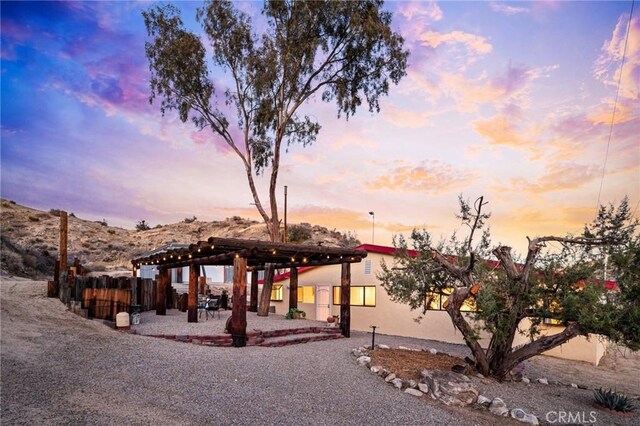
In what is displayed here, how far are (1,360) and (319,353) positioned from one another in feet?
24.8

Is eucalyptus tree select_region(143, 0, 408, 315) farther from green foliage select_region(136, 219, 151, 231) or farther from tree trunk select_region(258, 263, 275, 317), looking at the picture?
green foliage select_region(136, 219, 151, 231)

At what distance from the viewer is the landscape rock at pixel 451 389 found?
8023mm

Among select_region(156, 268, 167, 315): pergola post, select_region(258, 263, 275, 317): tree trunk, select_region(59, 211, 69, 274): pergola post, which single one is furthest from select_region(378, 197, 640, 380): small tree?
select_region(59, 211, 69, 274): pergola post

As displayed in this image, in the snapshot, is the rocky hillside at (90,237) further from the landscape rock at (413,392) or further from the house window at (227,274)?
the landscape rock at (413,392)

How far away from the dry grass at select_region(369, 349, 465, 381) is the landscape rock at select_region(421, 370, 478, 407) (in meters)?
0.66

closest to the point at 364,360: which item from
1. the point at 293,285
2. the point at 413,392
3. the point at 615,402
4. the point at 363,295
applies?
the point at 413,392

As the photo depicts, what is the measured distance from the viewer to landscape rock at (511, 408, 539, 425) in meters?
7.37

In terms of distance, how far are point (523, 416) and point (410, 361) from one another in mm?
3766

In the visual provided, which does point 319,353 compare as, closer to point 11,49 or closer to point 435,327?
point 435,327

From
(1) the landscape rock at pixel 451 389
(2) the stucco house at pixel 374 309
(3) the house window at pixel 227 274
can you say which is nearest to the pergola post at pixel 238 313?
(2) the stucco house at pixel 374 309

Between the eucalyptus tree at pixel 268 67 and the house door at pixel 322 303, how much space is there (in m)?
2.81

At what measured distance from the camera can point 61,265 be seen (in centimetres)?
1514

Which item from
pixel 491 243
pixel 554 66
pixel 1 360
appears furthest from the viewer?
pixel 554 66

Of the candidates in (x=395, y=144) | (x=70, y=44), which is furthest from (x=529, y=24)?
(x=70, y=44)
